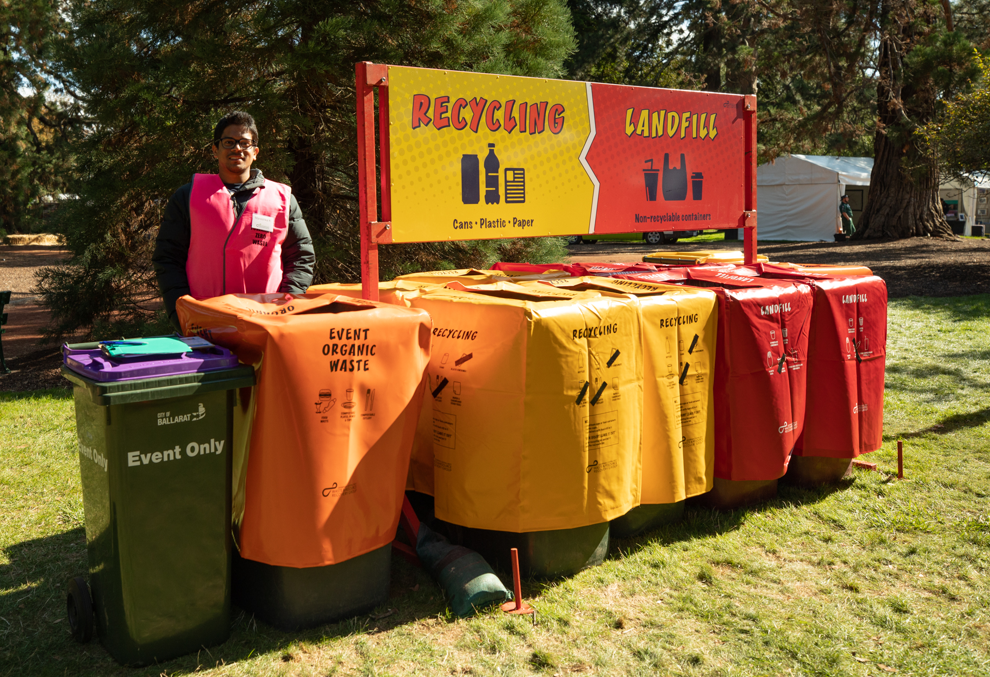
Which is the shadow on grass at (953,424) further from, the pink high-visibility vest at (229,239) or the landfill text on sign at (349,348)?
the pink high-visibility vest at (229,239)

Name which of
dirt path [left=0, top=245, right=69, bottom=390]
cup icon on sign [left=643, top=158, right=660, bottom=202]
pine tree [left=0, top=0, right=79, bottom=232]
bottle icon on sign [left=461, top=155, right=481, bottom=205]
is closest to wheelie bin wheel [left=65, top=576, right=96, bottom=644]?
bottle icon on sign [left=461, top=155, right=481, bottom=205]

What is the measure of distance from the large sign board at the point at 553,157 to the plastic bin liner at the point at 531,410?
86 cm

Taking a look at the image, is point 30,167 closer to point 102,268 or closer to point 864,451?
point 102,268

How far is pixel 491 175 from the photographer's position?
4363mm

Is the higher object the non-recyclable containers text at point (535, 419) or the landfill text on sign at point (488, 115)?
the landfill text on sign at point (488, 115)

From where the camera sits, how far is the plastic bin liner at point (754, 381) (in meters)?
4.12

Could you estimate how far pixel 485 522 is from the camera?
338 centimetres

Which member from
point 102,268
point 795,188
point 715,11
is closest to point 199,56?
point 102,268

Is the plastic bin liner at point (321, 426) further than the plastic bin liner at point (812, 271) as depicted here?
No

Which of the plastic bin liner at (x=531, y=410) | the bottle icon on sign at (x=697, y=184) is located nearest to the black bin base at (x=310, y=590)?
the plastic bin liner at (x=531, y=410)

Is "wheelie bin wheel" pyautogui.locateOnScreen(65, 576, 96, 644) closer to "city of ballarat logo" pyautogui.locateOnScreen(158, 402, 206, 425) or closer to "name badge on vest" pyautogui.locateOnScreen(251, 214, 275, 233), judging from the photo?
"city of ballarat logo" pyautogui.locateOnScreen(158, 402, 206, 425)

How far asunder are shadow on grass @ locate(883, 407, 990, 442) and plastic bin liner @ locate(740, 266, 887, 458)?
1.28 m

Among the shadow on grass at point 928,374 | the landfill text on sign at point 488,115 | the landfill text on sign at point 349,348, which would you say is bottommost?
the shadow on grass at point 928,374

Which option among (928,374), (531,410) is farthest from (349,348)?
(928,374)
